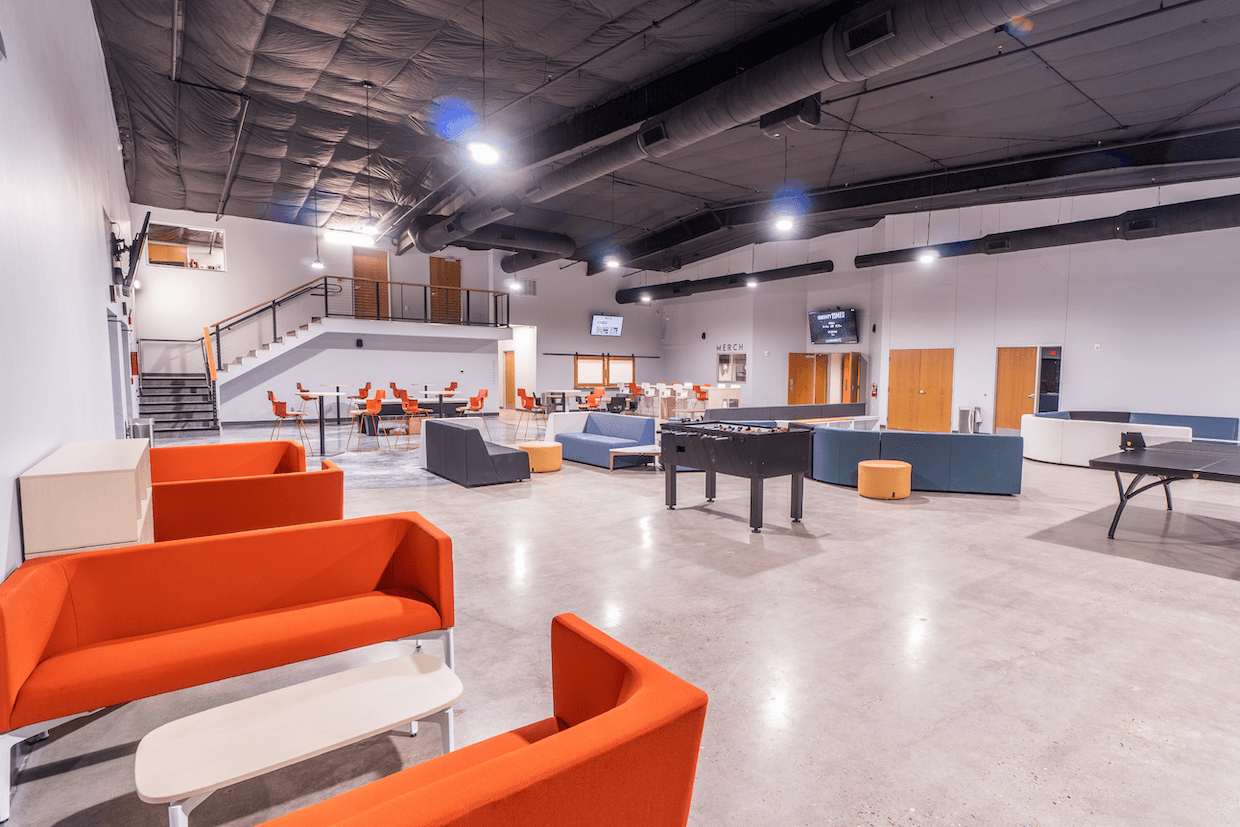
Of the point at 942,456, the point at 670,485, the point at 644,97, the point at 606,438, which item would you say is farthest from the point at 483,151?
the point at 942,456

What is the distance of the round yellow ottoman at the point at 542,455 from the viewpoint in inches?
333

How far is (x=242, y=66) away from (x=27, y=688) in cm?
691

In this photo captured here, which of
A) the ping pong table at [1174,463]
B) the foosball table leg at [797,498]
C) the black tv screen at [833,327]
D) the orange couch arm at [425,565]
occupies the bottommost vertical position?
the foosball table leg at [797,498]

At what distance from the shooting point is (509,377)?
18.5 m

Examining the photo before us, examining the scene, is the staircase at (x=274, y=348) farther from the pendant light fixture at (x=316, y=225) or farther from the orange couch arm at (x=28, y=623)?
the orange couch arm at (x=28, y=623)

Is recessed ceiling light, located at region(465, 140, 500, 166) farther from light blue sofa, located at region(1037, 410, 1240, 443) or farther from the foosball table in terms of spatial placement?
light blue sofa, located at region(1037, 410, 1240, 443)

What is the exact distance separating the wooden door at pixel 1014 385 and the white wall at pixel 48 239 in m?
14.2

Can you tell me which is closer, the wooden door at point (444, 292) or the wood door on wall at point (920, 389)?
the wood door on wall at point (920, 389)

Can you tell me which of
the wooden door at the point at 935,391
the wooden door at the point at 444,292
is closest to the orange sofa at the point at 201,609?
the wooden door at the point at 935,391

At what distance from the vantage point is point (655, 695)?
4.11 feet

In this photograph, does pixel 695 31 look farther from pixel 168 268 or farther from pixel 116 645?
Answer: pixel 168 268

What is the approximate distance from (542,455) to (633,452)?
136 centimetres

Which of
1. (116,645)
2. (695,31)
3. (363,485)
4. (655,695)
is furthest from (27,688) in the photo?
(695,31)

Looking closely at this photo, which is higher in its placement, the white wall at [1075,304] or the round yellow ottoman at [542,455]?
the white wall at [1075,304]
